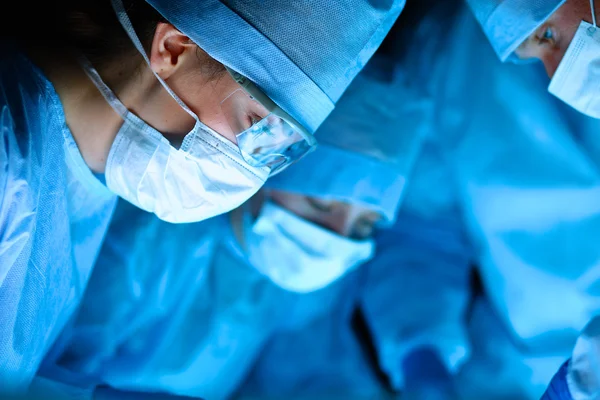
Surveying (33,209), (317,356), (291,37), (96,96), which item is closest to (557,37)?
(291,37)

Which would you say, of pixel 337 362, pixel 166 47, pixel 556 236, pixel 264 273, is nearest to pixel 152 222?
pixel 264 273

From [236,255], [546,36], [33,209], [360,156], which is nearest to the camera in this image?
[33,209]

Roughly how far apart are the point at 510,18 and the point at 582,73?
153mm

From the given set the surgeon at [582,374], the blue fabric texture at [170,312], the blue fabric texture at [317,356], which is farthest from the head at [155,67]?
the blue fabric texture at [317,356]

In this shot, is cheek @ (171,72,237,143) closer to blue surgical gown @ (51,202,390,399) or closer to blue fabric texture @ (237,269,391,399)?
blue surgical gown @ (51,202,390,399)

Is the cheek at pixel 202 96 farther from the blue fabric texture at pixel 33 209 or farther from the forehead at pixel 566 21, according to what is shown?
the forehead at pixel 566 21

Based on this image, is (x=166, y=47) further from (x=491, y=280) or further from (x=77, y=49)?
(x=491, y=280)

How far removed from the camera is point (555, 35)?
94 cm

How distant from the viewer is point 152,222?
129cm

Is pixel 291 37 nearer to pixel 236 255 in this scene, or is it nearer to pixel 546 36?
pixel 546 36

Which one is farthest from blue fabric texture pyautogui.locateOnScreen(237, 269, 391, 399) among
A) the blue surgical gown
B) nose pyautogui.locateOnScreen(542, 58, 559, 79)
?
nose pyautogui.locateOnScreen(542, 58, 559, 79)

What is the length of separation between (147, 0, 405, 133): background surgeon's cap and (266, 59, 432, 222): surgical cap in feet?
1.28

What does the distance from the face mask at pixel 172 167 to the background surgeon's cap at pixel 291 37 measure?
112 millimetres

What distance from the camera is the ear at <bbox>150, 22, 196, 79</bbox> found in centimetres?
87
